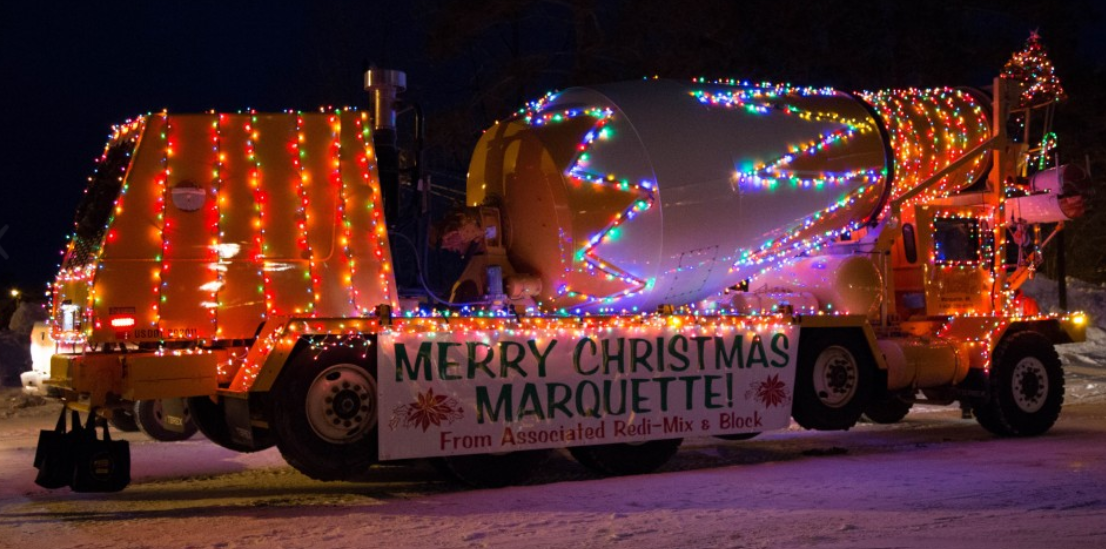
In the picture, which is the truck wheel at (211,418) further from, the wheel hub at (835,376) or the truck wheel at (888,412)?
the truck wheel at (888,412)

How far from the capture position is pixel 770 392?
1183cm

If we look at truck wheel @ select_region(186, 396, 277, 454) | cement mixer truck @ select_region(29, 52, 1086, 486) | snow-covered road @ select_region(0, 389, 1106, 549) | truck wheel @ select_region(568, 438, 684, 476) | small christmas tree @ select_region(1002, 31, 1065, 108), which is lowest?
snow-covered road @ select_region(0, 389, 1106, 549)

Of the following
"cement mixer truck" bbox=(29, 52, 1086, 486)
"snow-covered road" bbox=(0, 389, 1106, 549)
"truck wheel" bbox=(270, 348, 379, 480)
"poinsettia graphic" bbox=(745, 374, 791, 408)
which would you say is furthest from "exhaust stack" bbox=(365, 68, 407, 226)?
"poinsettia graphic" bbox=(745, 374, 791, 408)

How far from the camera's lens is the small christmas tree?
48.9 feet

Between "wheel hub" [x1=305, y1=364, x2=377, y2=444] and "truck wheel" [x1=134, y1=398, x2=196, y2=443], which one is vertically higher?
"wheel hub" [x1=305, y1=364, x2=377, y2=444]

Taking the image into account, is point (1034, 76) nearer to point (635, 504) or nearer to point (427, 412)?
point (635, 504)

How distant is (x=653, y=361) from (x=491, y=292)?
1615 mm

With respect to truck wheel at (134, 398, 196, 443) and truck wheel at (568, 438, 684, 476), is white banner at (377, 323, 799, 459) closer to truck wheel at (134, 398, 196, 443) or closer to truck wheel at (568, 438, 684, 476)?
truck wheel at (568, 438, 684, 476)

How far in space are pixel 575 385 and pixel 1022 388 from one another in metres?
6.36

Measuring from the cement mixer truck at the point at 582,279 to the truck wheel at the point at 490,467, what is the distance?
0.02 metres

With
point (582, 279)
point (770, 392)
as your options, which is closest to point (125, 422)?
point (582, 279)

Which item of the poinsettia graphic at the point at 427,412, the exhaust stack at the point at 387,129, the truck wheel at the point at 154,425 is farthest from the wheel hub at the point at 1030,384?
the truck wheel at the point at 154,425

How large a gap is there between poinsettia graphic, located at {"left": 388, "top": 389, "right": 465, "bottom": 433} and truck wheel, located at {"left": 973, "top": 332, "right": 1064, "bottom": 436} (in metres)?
7.05

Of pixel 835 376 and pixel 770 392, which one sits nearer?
pixel 770 392
